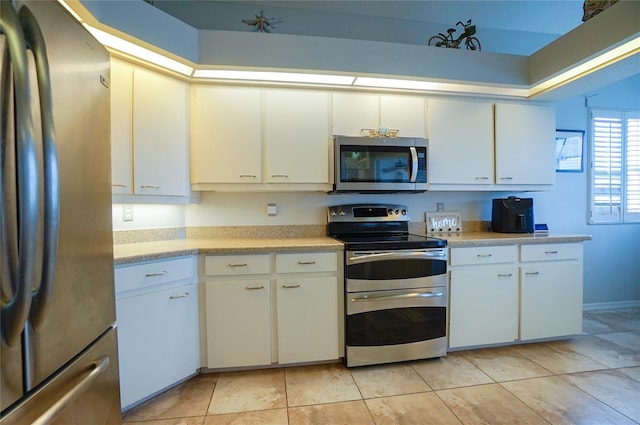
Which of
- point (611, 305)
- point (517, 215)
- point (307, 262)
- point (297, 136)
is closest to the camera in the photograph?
point (307, 262)

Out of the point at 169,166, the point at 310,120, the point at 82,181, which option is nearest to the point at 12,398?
the point at 82,181

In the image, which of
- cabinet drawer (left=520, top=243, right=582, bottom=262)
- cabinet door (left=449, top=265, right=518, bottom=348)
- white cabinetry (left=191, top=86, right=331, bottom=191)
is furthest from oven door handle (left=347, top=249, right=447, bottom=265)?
cabinet drawer (left=520, top=243, right=582, bottom=262)

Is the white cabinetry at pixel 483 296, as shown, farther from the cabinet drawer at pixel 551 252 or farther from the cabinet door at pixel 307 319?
the cabinet door at pixel 307 319

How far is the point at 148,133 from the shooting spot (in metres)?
2.03

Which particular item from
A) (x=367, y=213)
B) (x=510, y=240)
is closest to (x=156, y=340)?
(x=367, y=213)

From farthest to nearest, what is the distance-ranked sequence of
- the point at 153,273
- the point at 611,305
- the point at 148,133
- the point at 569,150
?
the point at 611,305, the point at 569,150, the point at 148,133, the point at 153,273

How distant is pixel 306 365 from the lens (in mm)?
2232

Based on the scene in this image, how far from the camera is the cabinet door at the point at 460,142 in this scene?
2625 mm

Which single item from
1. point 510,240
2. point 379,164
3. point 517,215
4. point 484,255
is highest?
point 379,164

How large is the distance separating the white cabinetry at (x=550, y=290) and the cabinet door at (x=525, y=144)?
2.18 feet

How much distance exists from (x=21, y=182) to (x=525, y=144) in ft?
10.9

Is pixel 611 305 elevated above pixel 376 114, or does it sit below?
below

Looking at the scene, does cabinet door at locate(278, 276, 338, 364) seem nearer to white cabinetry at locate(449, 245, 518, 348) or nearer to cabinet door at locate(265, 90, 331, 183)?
cabinet door at locate(265, 90, 331, 183)

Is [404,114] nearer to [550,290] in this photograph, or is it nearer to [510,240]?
[510,240]
